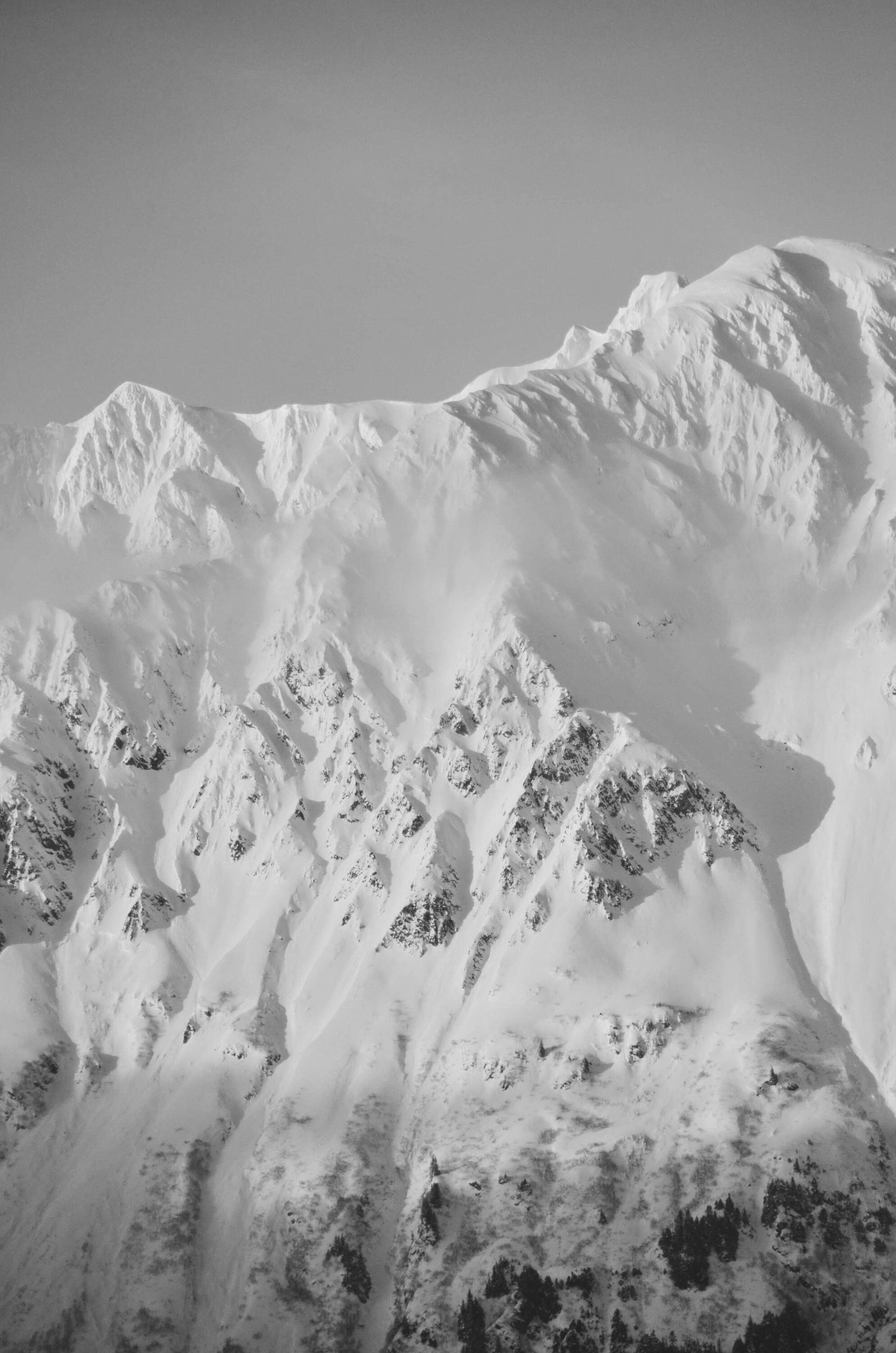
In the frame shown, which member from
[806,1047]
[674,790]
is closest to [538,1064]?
[806,1047]

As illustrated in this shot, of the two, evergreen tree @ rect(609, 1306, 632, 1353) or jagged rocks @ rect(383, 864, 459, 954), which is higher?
jagged rocks @ rect(383, 864, 459, 954)

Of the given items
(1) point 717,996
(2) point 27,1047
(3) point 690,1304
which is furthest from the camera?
(2) point 27,1047

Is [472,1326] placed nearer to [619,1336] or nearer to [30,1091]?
[619,1336]

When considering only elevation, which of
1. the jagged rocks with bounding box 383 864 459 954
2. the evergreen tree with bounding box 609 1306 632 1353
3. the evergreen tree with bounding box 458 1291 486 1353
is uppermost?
the jagged rocks with bounding box 383 864 459 954

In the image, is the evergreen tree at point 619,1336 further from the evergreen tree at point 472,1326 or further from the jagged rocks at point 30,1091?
the jagged rocks at point 30,1091

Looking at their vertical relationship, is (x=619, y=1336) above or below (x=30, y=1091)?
below

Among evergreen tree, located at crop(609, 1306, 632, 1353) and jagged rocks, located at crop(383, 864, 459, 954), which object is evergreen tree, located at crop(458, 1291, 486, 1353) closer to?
evergreen tree, located at crop(609, 1306, 632, 1353)

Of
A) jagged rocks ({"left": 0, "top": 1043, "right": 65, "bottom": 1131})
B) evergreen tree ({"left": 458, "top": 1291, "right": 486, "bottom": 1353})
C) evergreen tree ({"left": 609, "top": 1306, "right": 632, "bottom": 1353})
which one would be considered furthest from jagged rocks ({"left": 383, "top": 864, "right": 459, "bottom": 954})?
evergreen tree ({"left": 609, "top": 1306, "right": 632, "bottom": 1353})

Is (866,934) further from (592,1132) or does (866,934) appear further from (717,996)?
(592,1132)

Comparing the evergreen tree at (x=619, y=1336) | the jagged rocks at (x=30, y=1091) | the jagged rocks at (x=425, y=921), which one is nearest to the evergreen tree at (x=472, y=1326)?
the evergreen tree at (x=619, y=1336)

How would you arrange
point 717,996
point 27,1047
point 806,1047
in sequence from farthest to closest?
point 27,1047
point 717,996
point 806,1047

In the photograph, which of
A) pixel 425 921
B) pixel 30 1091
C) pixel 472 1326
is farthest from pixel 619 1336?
pixel 30 1091
